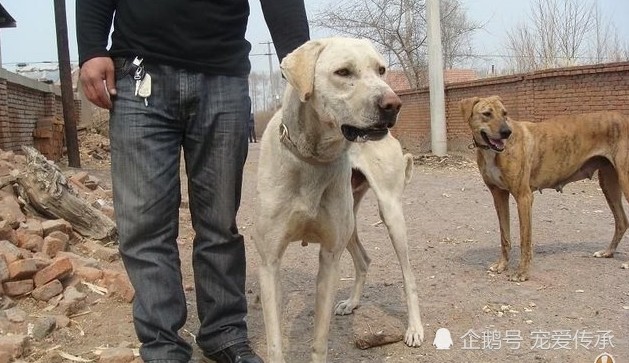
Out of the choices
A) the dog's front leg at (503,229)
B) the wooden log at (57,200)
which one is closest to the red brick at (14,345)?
the wooden log at (57,200)

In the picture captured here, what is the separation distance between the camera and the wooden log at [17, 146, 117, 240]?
495 cm

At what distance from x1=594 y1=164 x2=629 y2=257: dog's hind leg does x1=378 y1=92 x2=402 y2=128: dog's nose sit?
381 cm

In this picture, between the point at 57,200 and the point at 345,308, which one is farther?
the point at 57,200

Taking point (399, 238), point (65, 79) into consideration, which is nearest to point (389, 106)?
point (399, 238)

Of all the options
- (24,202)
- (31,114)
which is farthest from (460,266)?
(31,114)

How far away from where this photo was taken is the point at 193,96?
2.61 m

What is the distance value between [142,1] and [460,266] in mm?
3477

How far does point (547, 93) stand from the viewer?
11.7 meters

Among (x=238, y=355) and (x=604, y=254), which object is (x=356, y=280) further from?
(x=604, y=254)

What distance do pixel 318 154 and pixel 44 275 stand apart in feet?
6.97

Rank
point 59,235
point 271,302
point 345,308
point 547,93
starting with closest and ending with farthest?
point 271,302, point 345,308, point 59,235, point 547,93

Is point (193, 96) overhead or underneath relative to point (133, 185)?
overhead

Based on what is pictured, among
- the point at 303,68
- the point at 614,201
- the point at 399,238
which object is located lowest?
the point at 614,201

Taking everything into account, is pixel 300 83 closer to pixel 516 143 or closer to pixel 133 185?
pixel 133 185
